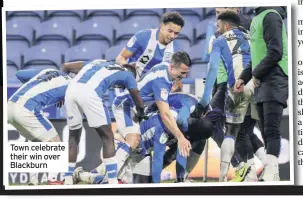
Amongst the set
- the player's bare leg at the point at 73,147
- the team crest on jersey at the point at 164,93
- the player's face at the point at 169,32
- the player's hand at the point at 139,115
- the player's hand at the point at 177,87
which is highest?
the player's face at the point at 169,32

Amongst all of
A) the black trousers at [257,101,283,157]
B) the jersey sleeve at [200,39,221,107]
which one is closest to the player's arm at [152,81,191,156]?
the jersey sleeve at [200,39,221,107]

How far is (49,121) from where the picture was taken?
6184 mm

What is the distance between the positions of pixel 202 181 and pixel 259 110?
0.59 metres

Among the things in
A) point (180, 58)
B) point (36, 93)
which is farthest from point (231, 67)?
point (36, 93)

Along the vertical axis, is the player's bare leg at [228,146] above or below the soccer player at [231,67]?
below

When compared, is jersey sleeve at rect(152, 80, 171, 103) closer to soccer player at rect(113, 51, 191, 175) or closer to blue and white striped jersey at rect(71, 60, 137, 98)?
soccer player at rect(113, 51, 191, 175)

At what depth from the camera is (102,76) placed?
20.3 ft

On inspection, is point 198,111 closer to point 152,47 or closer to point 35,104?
point 152,47

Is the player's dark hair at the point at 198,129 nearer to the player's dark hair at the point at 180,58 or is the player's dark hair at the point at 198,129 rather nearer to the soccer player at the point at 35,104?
the player's dark hair at the point at 180,58

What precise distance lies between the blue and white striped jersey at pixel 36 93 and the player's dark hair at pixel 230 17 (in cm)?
107

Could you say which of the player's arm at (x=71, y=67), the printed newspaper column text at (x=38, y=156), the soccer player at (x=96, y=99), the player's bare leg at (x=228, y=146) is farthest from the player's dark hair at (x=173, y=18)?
the printed newspaper column text at (x=38, y=156)

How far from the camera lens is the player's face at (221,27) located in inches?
244

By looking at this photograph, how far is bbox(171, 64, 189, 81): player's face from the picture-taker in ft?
20.3

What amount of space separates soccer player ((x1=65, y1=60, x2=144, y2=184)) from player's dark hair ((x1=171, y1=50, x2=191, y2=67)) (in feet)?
0.90
